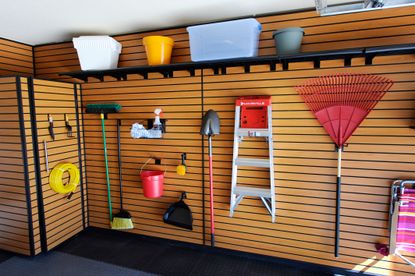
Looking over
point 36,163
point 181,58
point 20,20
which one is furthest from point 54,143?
point 181,58

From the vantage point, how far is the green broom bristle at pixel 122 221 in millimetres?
3043

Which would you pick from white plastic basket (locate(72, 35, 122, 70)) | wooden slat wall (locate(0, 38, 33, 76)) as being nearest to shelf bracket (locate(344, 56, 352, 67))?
white plastic basket (locate(72, 35, 122, 70))

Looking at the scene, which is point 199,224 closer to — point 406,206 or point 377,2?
point 406,206

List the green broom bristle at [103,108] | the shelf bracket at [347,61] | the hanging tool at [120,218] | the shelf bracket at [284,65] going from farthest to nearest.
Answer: the hanging tool at [120,218] → the green broom bristle at [103,108] → the shelf bracket at [284,65] → the shelf bracket at [347,61]

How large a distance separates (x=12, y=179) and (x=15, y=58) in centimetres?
155

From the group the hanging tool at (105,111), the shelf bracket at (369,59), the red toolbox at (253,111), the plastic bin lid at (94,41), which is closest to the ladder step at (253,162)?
the red toolbox at (253,111)

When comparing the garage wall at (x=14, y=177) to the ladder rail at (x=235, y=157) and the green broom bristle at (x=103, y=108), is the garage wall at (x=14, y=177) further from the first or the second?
the ladder rail at (x=235, y=157)

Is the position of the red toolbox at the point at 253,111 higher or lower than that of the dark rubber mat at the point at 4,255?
higher

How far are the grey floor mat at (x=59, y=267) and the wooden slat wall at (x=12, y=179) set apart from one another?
5.3 inches

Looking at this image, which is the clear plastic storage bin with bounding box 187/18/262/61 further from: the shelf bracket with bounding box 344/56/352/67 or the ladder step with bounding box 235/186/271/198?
the ladder step with bounding box 235/186/271/198

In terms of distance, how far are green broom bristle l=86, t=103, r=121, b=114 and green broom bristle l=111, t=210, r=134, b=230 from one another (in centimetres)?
125

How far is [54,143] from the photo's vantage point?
2.89m

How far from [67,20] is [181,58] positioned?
1.19m

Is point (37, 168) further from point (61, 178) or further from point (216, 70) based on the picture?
point (216, 70)
